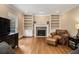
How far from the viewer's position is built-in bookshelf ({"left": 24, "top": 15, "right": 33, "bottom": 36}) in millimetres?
11383

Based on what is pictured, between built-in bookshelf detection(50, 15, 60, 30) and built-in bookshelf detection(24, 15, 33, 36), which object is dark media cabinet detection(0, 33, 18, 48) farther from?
built-in bookshelf detection(50, 15, 60, 30)

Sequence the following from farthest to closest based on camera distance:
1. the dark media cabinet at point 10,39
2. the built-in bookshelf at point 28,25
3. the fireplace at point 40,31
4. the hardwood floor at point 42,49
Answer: the fireplace at point 40,31
the built-in bookshelf at point 28,25
the hardwood floor at point 42,49
the dark media cabinet at point 10,39

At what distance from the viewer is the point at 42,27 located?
11664 millimetres

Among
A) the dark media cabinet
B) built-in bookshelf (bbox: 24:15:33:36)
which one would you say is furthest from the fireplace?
the dark media cabinet

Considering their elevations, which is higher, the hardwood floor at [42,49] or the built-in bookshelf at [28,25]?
the built-in bookshelf at [28,25]

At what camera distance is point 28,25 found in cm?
1151

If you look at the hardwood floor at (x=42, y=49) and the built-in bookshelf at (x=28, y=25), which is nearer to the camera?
the hardwood floor at (x=42, y=49)

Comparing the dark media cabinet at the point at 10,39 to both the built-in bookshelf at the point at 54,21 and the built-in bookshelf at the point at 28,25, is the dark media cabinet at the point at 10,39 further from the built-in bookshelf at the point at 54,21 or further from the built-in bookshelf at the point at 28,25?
the built-in bookshelf at the point at 54,21

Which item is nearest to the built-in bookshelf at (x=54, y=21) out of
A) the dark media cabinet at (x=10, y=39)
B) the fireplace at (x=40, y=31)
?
the fireplace at (x=40, y=31)

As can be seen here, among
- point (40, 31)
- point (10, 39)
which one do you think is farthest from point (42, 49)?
point (40, 31)

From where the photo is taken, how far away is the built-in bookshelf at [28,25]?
37.3 ft
